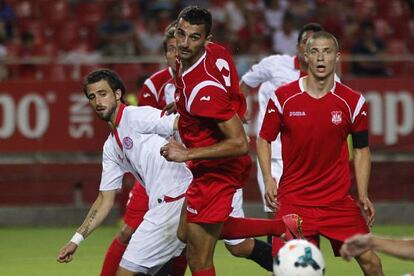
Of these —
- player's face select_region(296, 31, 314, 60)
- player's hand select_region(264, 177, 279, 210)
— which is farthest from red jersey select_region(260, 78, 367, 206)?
player's face select_region(296, 31, 314, 60)

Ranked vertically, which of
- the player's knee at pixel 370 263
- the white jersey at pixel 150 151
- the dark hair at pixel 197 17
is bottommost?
the player's knee at pixel 370 263

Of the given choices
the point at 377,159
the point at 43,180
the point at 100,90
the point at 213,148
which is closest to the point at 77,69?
the point at 43,180

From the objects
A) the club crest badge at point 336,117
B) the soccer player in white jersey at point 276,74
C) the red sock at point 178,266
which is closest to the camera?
the club crest badge at point 336,117

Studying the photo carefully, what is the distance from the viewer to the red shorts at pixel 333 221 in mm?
8797

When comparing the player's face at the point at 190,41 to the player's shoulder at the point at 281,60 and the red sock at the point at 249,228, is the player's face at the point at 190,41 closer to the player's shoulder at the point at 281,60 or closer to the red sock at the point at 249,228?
the red sock at the point at 249,228

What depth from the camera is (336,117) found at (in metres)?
8.77

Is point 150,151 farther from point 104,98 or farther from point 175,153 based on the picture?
point 175,153

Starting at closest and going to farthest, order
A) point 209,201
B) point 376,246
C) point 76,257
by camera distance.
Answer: point 376,246 → point 209,201 → point 76,257

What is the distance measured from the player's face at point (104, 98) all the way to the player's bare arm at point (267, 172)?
1.16 metres

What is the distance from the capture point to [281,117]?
8953mm

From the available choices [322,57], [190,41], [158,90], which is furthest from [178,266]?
[158,90]

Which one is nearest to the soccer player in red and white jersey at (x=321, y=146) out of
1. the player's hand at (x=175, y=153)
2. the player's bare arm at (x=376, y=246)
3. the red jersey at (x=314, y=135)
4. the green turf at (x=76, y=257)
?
the red jersey at (x=314, y=135)

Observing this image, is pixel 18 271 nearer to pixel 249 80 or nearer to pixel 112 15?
pixel 249 80

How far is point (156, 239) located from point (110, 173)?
2.61 ft
